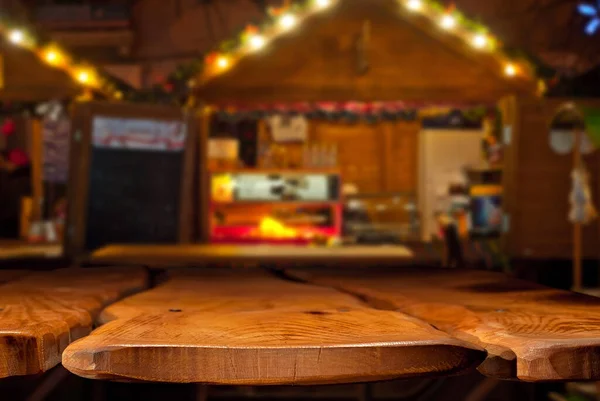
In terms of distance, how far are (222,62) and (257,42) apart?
0.42 m

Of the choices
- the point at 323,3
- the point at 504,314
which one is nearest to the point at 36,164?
the point at 323,3

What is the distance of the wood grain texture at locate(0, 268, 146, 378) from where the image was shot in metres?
0.99

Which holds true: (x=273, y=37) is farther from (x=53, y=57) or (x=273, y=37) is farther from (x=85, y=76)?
(x=53, y=57)

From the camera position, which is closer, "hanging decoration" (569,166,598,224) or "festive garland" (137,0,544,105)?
"hanging decoration" (569,166,598,224)

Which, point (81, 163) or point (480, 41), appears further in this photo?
point (480, 41)

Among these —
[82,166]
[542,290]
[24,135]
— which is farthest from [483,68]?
[24,135]

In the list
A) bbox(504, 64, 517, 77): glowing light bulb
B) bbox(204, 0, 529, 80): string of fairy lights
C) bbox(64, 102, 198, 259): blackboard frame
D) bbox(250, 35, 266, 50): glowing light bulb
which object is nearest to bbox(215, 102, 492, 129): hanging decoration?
bbox(504, 64, 517, 77): glowing light bulb

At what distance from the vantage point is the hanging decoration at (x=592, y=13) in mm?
10906

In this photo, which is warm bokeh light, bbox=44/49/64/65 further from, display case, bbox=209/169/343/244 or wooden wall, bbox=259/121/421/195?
wooden wall, bbox=259/121/421/195

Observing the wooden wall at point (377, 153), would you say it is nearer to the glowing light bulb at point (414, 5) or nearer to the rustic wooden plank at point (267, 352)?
the glowing light bulb at point (414, 5)

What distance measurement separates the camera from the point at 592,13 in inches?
431

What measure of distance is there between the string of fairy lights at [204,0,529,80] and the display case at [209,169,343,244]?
1876mm

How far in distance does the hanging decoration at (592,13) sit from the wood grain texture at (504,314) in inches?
407

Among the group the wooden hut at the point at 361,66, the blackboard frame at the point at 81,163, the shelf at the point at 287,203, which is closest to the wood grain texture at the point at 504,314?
the blackboard frame at the point at 81,163
